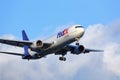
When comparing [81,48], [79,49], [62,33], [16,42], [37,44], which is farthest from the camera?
[81,48]

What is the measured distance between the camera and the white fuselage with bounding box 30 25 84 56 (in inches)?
3659

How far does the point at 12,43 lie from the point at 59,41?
28.7 feet

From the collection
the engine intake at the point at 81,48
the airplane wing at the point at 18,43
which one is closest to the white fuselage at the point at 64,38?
the airplane wing at the point at 18,43

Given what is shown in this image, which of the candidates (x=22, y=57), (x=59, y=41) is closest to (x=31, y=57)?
(x=22, y=57)

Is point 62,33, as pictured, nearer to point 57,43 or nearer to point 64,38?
point 64,38

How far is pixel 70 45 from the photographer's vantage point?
101250 millimetres

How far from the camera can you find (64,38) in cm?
9325

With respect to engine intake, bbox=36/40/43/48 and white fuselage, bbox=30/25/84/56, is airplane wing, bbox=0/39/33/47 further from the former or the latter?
white fuselage, bbox=30/25/84/56

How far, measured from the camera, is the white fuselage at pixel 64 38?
92938mm

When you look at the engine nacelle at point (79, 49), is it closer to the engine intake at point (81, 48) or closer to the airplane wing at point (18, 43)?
the engine intake at point (81, 48)

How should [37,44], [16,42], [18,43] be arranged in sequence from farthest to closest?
[18,43], [16,42], [37,44]

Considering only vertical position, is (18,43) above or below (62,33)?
below

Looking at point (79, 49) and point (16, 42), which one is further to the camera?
point (79, 49)

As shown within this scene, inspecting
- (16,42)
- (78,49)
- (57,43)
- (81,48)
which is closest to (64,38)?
(57,43)
